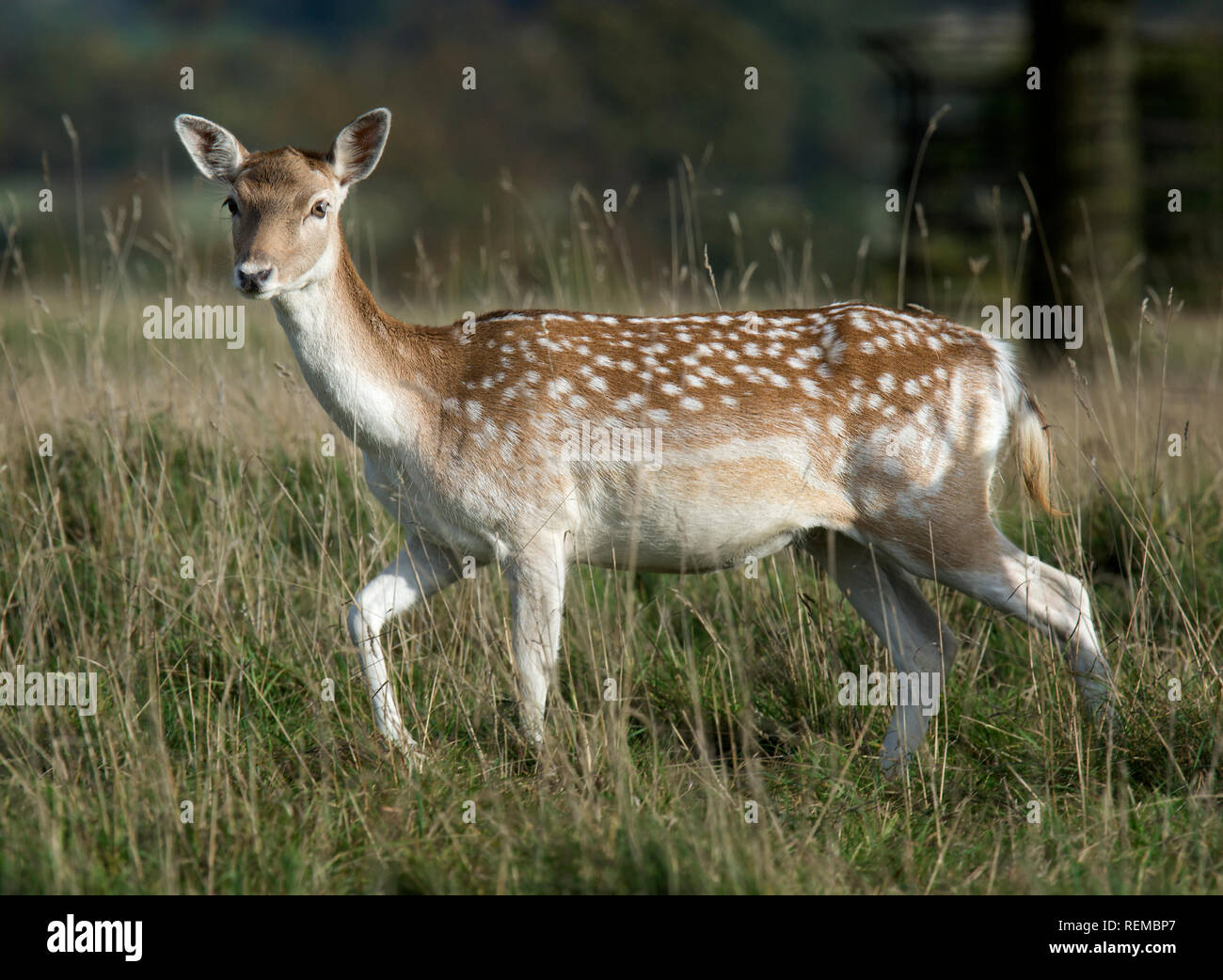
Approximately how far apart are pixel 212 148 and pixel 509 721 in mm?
2073

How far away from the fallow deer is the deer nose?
215 mm

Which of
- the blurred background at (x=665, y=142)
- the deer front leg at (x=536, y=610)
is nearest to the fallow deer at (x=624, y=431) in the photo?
the deer front leg at (x=536, y=610)

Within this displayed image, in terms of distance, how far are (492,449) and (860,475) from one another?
1.17 meters

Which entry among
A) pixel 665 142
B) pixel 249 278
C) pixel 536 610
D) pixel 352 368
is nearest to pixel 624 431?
pixel 536 610

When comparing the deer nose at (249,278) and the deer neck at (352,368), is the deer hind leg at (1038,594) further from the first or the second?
the deer nose at (249,278)

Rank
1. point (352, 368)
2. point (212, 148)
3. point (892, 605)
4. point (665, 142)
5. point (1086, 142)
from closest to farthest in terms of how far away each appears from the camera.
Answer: point (352, 368) < point (212, 148) < point (892, 605) < point (1086, 142) < point (665, 142)

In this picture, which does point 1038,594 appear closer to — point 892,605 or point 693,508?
point 892,605

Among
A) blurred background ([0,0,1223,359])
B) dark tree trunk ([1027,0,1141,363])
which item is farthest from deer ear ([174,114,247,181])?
dark tree trunk ([1027,0,1141,363])

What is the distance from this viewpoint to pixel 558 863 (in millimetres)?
3352

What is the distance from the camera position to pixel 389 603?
4.37 m

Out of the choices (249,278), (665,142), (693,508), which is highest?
(665,142)
